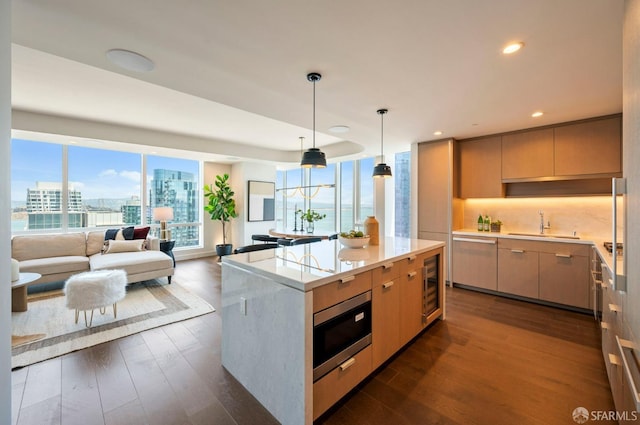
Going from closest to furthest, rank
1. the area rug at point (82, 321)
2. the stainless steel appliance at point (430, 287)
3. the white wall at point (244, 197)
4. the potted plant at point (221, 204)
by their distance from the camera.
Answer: the area rug at point (82, 321) < the stainless steel appliance at point (430, 287) < the potted plant at point (221, 204) < the white wall at point (244, 197)

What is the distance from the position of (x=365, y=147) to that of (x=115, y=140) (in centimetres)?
452

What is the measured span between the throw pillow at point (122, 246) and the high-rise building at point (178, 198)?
1573 millimetres

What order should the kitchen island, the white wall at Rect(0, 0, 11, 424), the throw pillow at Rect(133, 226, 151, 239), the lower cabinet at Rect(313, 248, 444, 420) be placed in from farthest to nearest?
the throw pillow at Rect(133, 226, 151, 239) < the lower cabinet at Rect(313, 248, 444, 420) < the kitchen island < the white wall at Rect(0, 0, 11, 424)

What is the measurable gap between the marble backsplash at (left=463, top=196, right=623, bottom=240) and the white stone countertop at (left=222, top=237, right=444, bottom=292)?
2391 mm

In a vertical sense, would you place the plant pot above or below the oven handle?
below

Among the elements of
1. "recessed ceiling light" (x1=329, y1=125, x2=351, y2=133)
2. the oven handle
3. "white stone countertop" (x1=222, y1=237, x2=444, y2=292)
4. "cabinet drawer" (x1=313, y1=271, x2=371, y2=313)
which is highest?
"recessed ceiling light" (x1=329, y1=125, x2=351, y2=133)

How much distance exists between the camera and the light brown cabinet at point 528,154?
3713mm

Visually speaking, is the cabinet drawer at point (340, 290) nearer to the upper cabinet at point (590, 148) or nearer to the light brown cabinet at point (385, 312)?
A: the light brown cabinet at point (385, 312)

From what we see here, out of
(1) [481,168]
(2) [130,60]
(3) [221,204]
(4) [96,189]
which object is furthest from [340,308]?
(4) [96,189]

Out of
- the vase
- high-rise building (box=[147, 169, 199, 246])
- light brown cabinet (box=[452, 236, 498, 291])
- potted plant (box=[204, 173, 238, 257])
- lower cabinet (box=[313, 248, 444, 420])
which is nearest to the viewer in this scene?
lower cabinet (box=[313, 248, 444, 420])

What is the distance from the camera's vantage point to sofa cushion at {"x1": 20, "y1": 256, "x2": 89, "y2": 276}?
3857mm

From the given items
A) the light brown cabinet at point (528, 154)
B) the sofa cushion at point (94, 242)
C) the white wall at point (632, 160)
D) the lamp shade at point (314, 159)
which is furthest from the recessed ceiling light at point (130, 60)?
the light brown cabinet at point (528, 154)

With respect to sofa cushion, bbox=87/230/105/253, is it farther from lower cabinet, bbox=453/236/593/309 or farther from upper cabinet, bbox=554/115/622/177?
upper cabinet, bbox=554/115/622/177

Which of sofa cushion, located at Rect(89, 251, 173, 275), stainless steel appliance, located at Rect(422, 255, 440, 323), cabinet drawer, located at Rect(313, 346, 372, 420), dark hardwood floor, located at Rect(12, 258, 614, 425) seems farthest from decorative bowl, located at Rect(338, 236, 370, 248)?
sofa cushion, located at Rect(89, 251, 173, 275)
